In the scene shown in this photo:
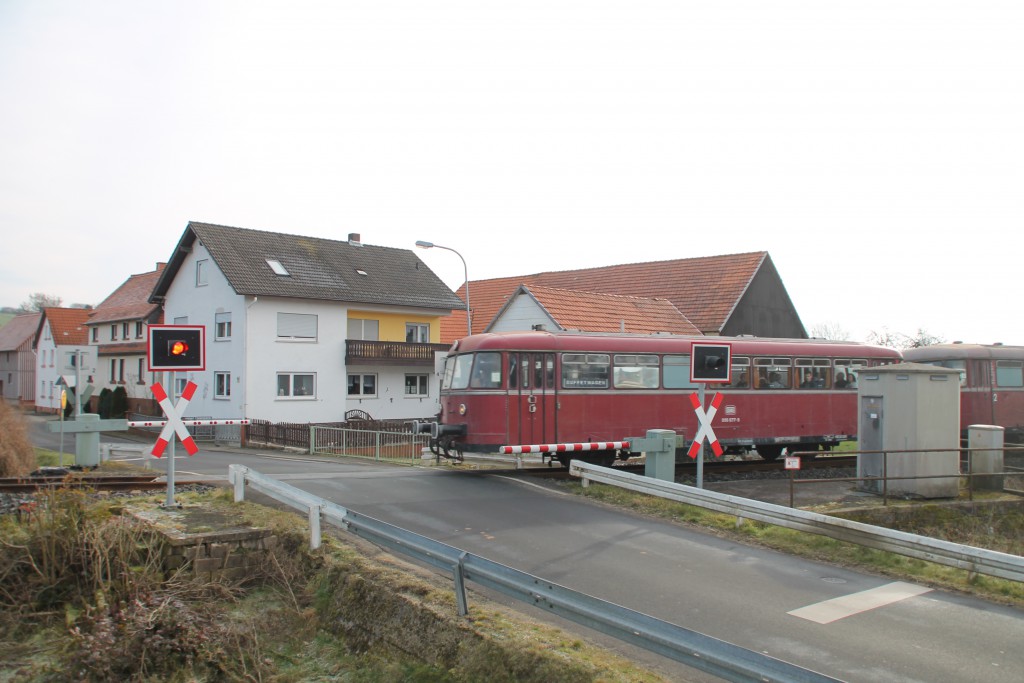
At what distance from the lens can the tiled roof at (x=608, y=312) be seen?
32000mm

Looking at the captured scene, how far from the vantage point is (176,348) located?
10.5 meters

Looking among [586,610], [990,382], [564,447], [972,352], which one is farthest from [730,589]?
[990,382]

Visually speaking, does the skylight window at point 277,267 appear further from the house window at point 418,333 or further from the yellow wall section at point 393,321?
the house window at point 418,333

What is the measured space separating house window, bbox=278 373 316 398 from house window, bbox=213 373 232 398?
216 cm

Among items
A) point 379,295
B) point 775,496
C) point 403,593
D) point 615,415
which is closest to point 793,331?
point 379,295

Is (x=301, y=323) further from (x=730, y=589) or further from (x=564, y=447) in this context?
(x=730, y=589)

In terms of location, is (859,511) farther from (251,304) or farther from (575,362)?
(251,304)

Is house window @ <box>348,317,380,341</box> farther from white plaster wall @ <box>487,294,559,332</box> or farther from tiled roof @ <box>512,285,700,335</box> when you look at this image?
tiled roof @ <box>512,285,700,335</box>

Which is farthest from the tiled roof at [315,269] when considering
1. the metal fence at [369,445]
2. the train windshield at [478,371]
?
the train windshield at [478,371]

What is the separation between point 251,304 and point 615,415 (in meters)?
21.9

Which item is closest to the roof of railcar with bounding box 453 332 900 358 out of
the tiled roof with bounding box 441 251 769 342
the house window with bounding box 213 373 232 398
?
the tiled roof with bounding box 441 251 769 342

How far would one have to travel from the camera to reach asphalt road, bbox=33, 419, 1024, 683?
6.50 metres

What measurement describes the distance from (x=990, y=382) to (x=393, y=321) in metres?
26.1

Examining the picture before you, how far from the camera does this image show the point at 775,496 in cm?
1454
